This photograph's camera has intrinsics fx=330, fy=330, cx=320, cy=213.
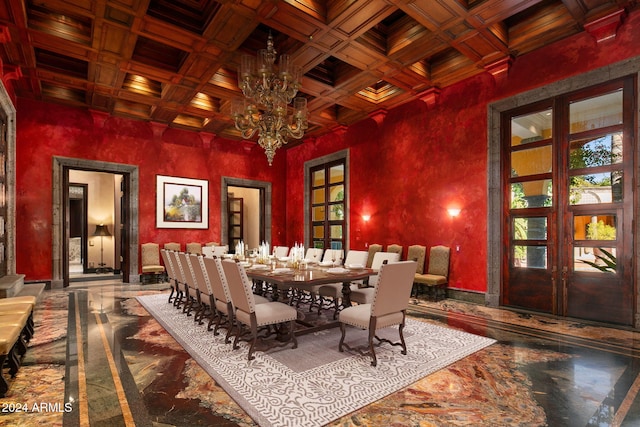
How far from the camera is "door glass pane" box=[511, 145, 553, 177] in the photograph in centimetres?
536

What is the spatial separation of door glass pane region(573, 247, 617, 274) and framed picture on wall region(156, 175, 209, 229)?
856cm

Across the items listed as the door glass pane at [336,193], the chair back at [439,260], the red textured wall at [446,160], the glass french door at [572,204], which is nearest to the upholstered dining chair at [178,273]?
the red textured wall at [446,160]

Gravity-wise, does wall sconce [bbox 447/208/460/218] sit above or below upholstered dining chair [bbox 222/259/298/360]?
above

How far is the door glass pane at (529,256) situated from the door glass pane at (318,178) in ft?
18.7

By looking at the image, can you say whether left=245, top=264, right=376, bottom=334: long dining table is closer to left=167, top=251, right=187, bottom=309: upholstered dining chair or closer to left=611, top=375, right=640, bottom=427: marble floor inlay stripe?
left=167, top=251, right=187, bottom=309: upholstered dining chair

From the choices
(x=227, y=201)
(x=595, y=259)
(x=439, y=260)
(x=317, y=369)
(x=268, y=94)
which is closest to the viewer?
(x=317, y=369)

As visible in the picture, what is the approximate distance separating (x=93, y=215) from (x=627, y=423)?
43.8 feet

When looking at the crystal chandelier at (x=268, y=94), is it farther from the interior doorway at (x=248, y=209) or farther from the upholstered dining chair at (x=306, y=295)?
the interior doorway at (x=248, y=209)

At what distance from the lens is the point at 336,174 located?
31.3ft

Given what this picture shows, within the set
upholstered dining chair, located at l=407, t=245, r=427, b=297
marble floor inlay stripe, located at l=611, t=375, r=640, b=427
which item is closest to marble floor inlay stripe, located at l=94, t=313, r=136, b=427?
marble floor inlay stripe, located at l=611, t=375, r=640, b=427

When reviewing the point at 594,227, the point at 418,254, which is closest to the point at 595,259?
the point at 594,227

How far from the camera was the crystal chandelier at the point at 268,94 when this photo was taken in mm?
4375

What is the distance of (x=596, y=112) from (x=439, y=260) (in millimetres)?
3419

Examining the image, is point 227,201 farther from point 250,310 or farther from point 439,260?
point 250,310
